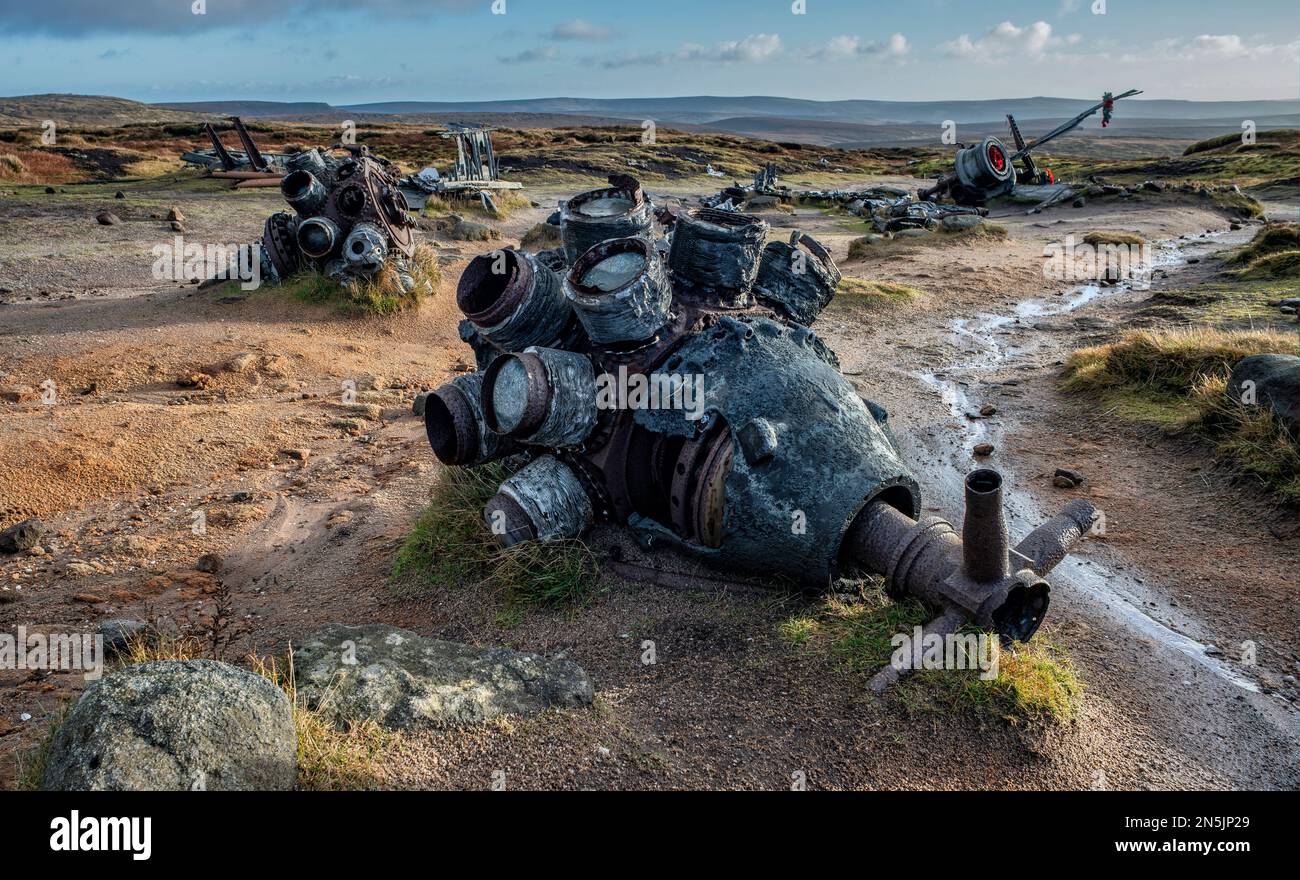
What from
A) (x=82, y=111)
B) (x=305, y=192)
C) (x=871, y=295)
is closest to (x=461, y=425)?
(x=305, y=192)

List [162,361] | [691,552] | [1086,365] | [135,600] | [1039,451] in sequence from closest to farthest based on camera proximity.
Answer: [691,552], [135,600], [1039,451], [1086,365], [162,361]

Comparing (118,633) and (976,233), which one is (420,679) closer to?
(118,633)

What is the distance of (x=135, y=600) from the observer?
17.2ft

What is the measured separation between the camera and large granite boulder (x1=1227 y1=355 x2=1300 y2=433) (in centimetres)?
635

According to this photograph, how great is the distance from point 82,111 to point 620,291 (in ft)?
315

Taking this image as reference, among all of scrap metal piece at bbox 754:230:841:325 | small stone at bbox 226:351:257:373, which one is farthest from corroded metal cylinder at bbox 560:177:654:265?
small stone at bbox 226:351:257:373

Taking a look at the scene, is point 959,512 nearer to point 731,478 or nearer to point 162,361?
point 731,478

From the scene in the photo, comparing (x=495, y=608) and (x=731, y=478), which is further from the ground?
(x=731, y=478)

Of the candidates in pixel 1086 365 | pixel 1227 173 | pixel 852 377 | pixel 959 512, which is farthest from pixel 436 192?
pixel 1227 173

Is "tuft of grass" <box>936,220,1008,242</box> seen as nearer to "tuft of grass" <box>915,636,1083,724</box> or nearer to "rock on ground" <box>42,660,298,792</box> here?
"tuft of grass" <box>915,636,1083,724</box>

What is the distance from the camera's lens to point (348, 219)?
37.6 feet

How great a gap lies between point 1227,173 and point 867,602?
104ft

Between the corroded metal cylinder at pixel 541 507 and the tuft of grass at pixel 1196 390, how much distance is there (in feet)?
14.1

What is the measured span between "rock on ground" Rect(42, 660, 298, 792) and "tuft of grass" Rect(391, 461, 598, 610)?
1847 mm
